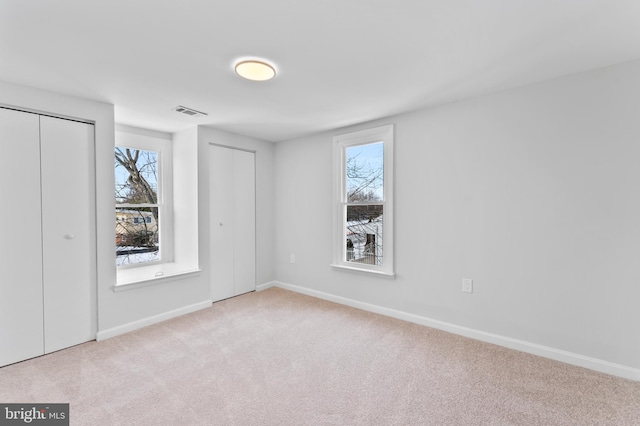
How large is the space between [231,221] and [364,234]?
183cm

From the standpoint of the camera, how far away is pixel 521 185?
8.16ft

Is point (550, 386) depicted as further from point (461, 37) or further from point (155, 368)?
point (155, 368)

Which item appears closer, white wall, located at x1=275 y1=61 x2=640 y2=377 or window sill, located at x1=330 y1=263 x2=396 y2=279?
white wall, located at x1=275 y1=61 x2=640 y2=377

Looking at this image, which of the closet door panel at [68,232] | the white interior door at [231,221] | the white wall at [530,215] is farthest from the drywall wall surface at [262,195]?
the white wall at [530,215]

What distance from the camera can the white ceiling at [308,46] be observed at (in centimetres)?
151

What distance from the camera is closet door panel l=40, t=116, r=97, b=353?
251 cm

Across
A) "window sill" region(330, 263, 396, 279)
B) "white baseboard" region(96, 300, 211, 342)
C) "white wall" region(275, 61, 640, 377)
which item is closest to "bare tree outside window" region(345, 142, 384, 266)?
"window sill" region(330, 263, 396, 279)

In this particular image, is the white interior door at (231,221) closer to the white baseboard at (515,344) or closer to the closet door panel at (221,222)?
the closet door panel at (221,222)

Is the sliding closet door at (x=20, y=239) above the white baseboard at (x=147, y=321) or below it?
above

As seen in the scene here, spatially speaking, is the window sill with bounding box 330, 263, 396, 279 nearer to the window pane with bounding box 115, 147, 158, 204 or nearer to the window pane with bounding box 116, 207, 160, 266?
the window pane with bounding box 116, 207, 160, 266

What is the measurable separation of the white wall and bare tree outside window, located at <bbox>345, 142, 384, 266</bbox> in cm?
29

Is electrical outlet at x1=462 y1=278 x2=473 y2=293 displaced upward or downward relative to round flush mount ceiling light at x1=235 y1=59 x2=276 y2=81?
downward

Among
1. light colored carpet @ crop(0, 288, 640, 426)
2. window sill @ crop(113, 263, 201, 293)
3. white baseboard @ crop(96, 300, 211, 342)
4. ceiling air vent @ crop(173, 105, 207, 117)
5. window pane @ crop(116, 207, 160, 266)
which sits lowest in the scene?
light colored carpet @ crop(0, 288, 640, 426)

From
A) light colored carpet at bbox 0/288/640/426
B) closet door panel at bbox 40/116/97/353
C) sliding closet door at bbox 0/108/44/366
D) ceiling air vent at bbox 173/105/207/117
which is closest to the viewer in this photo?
light colored carpet at bbox 0/288/640/426
